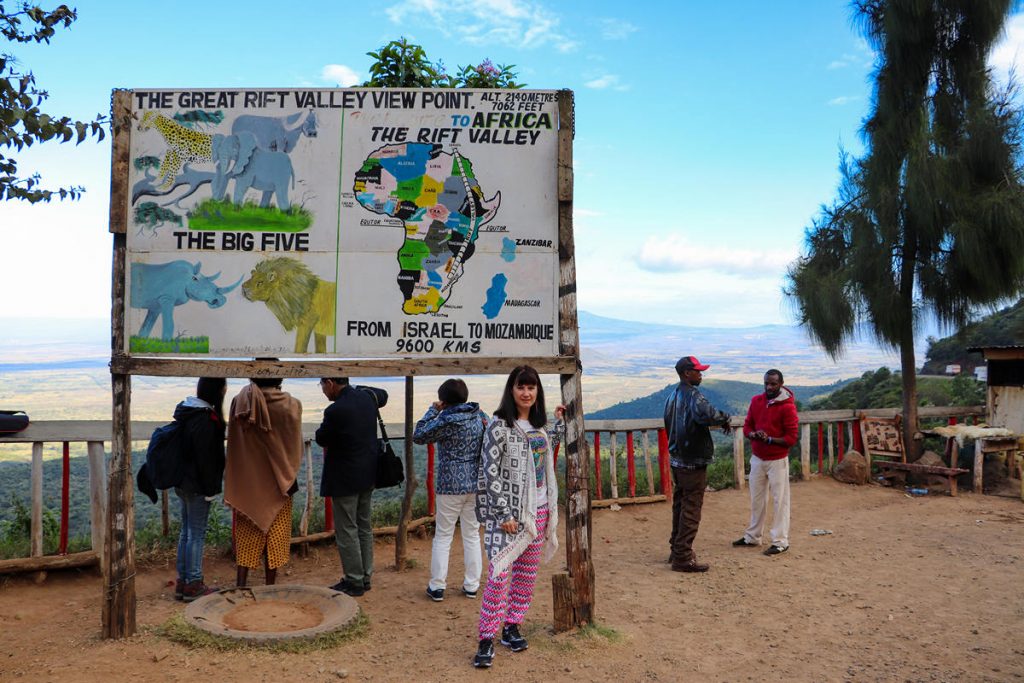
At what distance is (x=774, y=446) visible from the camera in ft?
25.5

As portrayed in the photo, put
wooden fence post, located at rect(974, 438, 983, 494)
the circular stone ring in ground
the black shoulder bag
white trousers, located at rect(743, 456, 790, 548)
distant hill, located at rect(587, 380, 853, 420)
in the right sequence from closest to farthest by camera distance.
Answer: the circular stone ring in ground
the black shoulder bag
white trousers, located at rect(743, 456, 790, 548)
wooden fence post, located at rect(974, 438, 983, 494)
distant hill, located at rect(587, 380, 853, 420)

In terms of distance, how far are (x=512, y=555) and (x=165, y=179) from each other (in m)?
3.52

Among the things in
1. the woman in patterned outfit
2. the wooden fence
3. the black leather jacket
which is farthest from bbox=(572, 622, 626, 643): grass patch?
the wooden fence

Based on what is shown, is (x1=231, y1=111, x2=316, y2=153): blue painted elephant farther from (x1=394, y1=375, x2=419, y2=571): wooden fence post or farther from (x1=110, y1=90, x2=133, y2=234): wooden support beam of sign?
(x1=394, y1=375, x2=419, y2=571): wooden fence post

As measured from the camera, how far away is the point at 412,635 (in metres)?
5.48

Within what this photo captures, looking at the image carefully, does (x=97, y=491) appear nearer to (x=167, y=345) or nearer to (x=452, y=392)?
(x=167, y=345)

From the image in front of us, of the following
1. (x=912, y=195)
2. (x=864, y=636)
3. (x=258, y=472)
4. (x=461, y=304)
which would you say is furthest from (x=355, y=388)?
(x=912, y=195)

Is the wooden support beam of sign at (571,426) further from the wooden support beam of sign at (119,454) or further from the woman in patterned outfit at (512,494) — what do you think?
the wooden support beam of sign at (119,454)

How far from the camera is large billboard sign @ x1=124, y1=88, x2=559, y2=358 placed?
539 centimetres

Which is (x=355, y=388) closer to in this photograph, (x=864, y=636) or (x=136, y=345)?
(x=136, y=345)

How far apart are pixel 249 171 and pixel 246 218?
34 centimetres

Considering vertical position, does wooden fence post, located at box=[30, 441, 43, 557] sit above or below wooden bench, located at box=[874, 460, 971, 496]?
above

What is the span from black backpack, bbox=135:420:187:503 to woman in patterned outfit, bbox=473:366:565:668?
2547mm

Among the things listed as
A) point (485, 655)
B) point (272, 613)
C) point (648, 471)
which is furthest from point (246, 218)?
point (648, 471)
